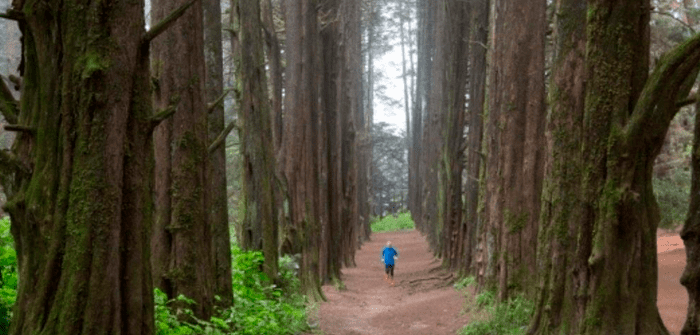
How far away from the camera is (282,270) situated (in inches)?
512

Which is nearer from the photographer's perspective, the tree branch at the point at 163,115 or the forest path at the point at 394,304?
the tree branch at the point at 163,115

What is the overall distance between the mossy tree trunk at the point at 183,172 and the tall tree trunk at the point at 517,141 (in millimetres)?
5158

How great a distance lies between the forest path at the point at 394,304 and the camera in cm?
1176

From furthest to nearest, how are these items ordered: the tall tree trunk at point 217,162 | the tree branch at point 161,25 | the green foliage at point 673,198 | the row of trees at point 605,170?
the green foliage at point 673,198 → the tall tree trunk at point 217,162 → the row of trees at point 605,170 → the tree branch at point 161,25

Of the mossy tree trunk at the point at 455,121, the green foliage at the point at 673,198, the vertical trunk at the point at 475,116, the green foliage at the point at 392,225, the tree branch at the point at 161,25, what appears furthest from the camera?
the green foliage at the point at 392,225

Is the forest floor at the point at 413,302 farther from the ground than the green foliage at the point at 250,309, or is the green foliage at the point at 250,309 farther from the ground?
the green foliage at the point at 250,309

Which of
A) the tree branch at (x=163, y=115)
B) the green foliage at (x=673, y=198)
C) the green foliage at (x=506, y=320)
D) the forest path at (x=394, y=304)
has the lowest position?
the forest path at (x=394, y=304)

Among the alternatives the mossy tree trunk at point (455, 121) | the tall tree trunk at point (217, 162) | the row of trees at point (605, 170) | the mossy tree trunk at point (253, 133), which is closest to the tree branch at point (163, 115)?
the row of trees at point (605, 170)

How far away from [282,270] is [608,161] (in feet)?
27.4

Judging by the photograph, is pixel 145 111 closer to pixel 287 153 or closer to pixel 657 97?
pixel 657 97

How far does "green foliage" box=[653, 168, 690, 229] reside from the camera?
16578 millimetres

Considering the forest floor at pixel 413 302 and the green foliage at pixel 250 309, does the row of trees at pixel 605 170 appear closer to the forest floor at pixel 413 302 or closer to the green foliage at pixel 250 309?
the green foliage at pixel 250 309

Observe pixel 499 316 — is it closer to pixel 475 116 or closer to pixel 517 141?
pixel 517 141

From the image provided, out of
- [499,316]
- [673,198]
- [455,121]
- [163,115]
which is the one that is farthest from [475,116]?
[163,115]
